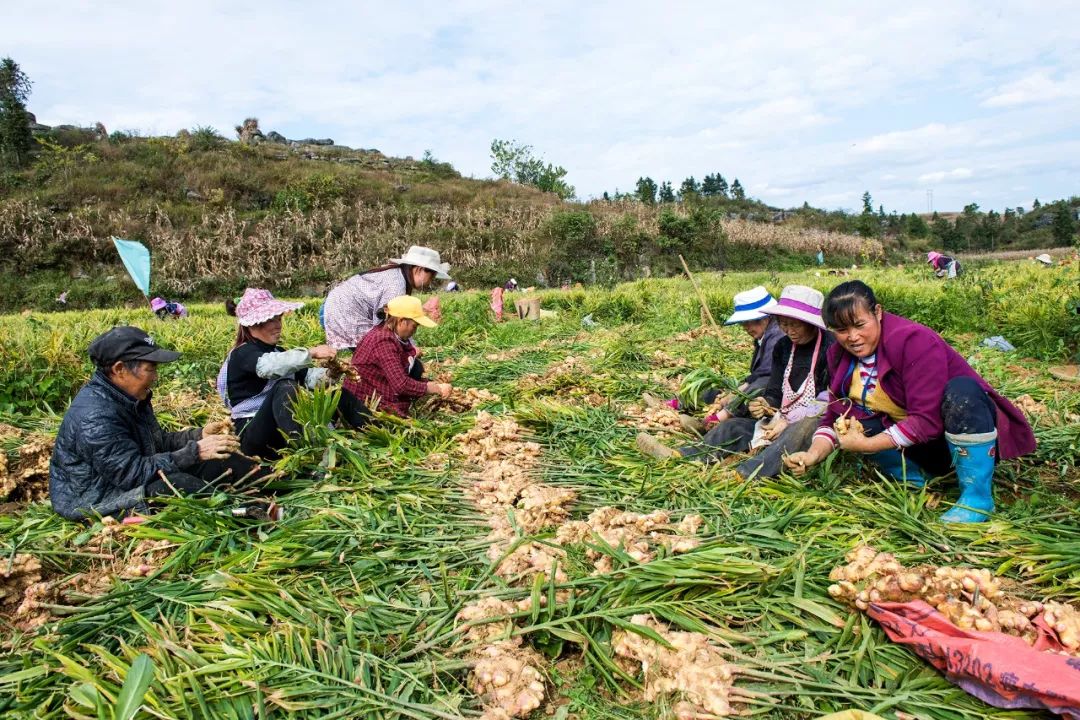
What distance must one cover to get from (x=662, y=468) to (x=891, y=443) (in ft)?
3.24

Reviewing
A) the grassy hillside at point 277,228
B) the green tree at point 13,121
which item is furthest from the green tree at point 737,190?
the green tree at point 13,121

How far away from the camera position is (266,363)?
321cm

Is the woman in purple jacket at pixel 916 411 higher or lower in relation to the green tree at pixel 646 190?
lower

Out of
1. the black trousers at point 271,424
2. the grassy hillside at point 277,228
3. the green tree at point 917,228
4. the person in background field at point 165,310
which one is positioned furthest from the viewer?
the green tree at point 917,228

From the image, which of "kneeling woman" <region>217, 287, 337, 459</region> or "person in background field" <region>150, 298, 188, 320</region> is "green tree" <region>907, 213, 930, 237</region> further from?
"kneeling woman" <region>217, 287, 337, 459</region>

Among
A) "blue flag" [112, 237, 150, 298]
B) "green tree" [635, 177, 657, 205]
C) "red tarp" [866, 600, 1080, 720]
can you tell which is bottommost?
"red tarp" [866, 600, 1080, 720]

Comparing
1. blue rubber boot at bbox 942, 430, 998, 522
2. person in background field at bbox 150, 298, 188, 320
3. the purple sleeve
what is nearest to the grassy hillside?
person in background field at bbox 150, 298, 188, 320

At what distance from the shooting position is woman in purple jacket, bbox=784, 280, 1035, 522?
2.31 meters

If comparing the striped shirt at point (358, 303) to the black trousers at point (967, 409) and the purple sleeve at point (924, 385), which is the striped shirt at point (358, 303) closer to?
the purple sleeve at point (924, 385)

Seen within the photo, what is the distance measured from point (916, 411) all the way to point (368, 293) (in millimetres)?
3519

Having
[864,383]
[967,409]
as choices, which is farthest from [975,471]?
[864,383]

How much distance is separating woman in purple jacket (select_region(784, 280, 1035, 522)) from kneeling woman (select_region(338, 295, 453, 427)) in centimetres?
225

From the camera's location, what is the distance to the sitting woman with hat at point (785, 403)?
2803 mm

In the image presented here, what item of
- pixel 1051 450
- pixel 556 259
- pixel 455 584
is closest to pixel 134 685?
pixel 455 584
